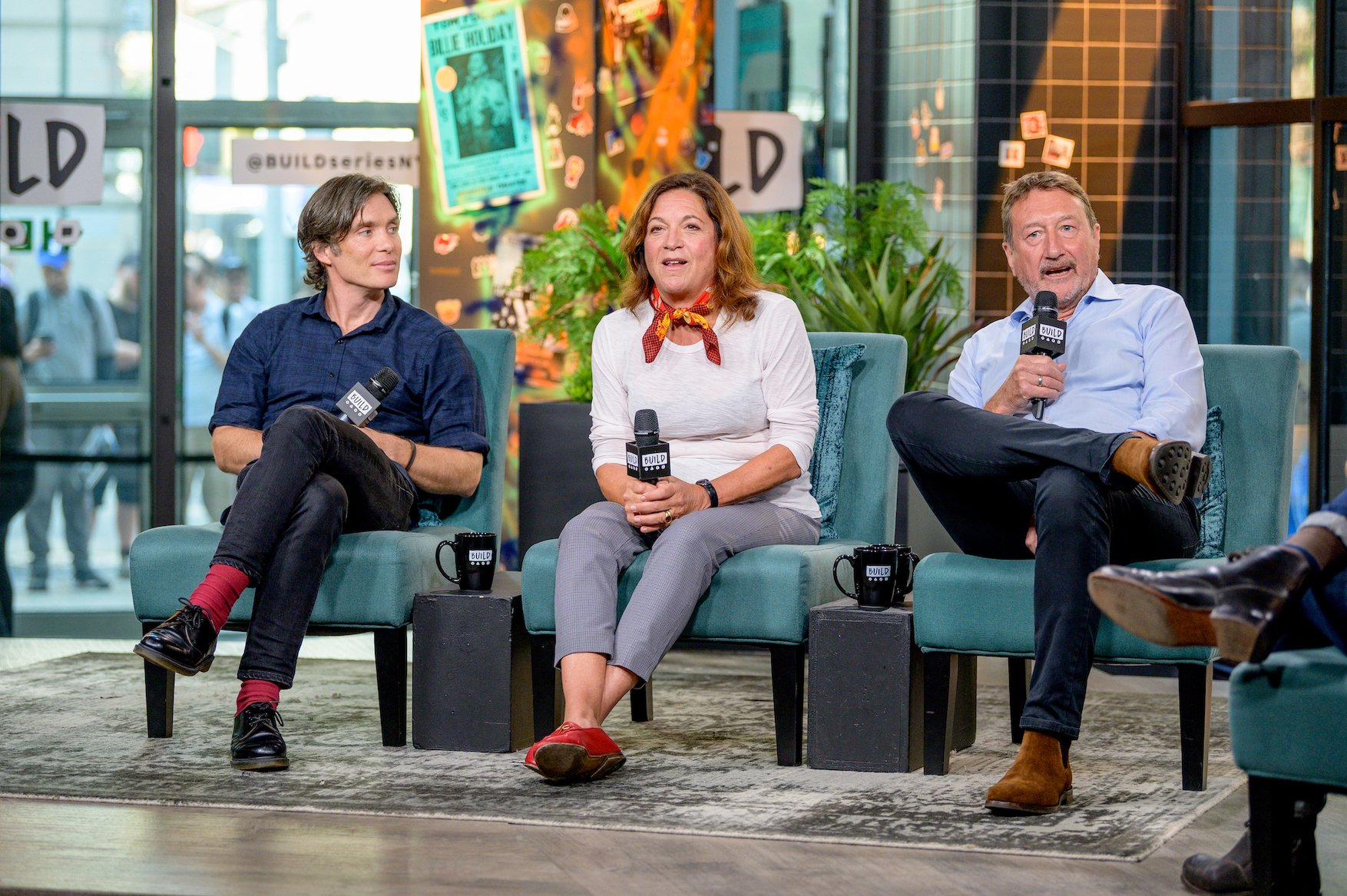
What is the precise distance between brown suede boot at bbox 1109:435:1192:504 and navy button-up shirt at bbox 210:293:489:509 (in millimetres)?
1435

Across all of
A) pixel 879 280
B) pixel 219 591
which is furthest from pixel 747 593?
pixel 879 280

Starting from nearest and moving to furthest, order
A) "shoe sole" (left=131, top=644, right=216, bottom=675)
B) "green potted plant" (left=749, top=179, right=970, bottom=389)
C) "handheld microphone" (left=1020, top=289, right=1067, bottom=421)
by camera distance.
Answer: "shoe sole" (left=131, top=644, right=216, bottom=675)
"handheld microphone" (left=1020, top=289, right=1067, bottom=421)
"green potted plant" (left=749, top=179, right=970, bottom=389)

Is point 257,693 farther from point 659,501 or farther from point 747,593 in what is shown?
point 747,593

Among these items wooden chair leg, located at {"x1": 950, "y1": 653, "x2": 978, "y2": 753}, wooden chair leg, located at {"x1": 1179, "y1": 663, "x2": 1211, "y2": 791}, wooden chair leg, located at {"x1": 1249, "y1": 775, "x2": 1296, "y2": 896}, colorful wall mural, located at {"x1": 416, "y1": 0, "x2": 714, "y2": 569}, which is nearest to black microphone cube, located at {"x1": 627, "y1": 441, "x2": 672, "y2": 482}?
wooden chair leg, located at {"x1": 950, "y1": 653, "x2": 978, "y2": 753}

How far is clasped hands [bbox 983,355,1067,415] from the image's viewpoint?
9.81 ft

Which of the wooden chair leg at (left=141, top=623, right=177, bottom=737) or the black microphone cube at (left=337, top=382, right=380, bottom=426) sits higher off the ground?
the black microphone cube at (left=337, top=382, right=380, bottom=426)

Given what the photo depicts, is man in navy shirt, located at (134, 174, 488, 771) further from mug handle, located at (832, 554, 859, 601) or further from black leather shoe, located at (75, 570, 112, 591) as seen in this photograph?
black leather shoe, located at (75, 570, 112, 591)

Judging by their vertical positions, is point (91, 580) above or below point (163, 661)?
below

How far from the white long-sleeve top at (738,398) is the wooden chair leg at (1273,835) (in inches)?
54.2

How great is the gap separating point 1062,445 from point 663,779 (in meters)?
0.94

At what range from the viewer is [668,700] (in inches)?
153

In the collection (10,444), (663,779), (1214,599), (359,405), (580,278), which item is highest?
(580,278)

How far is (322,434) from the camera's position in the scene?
3135 millimetres

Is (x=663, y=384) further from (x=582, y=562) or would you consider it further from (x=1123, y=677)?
(x=1123, y=677)
